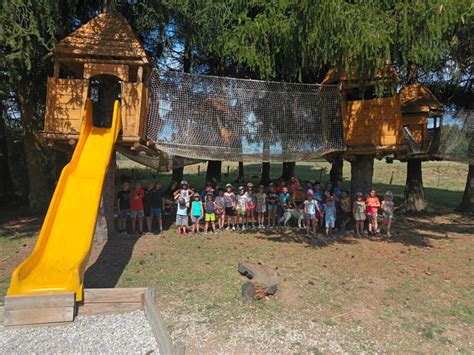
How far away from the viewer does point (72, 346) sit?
13.9 ft

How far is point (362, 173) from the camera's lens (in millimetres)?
10562

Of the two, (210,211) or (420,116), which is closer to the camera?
(210,211)

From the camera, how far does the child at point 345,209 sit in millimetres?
10547

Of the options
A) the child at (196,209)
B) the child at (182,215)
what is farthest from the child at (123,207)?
the child at (196,209)

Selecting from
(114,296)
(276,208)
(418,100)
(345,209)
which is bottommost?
(114,296)

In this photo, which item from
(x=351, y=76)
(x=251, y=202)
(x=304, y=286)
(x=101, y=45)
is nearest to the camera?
(x=304, y=286)

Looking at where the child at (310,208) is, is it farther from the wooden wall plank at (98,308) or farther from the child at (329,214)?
the wooden wall plank at (98,308)

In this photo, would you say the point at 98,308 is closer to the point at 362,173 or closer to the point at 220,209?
the point at 220,209

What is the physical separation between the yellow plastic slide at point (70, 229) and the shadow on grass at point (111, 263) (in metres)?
1.28

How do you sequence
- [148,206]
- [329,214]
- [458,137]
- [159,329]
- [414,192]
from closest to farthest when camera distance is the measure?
[159,329] < [329,214] < [148,206] < [458,137] < [414,192]

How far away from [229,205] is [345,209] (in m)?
3.22

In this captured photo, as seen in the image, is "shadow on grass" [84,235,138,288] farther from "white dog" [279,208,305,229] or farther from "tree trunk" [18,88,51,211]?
"tree trunk" [18,88,51,211]

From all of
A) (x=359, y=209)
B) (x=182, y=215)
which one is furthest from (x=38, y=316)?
(x=359, y=209)

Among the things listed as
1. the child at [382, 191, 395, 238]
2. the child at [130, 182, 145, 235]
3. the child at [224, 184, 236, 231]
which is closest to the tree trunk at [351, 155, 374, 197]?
the child at [382, 191, 395, 238]
